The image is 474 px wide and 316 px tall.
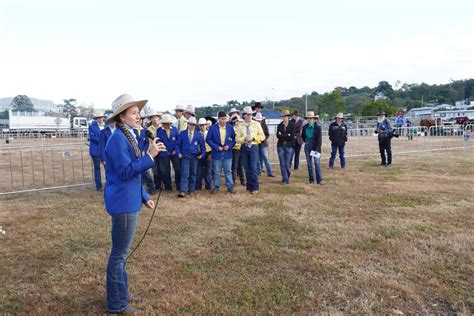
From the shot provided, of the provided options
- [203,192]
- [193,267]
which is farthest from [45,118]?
[193,267]

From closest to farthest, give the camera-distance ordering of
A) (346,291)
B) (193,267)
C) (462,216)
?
(346,291) < (193,267) < (462,216)

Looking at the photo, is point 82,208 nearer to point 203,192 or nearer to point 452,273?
point 203,192

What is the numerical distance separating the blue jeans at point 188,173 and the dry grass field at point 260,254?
18.1 inches

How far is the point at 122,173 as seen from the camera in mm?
3211

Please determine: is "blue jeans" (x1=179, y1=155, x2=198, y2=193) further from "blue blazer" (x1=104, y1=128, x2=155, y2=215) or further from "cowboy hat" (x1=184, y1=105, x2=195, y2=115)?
"blue blazer" (x1=104, y1=128, x2=155, y2=215)

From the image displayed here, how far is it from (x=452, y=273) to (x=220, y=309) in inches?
103

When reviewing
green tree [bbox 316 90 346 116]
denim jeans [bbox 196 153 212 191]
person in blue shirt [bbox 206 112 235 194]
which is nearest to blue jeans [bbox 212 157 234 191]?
person in blue shirt [bbox 206 112 235 194]

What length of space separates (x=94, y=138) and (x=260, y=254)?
5752 millimetres

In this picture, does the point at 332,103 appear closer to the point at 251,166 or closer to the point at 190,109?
the point at 190,109

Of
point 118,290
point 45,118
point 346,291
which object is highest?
point 45,118

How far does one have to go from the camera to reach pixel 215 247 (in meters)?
5.17

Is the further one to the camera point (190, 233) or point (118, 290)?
point (190, 233)

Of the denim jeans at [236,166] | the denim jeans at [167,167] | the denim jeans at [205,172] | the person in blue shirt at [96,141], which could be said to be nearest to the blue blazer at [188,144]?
the denim jeans at [167,167]

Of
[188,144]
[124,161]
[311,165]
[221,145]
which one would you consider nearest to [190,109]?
[188,144]
